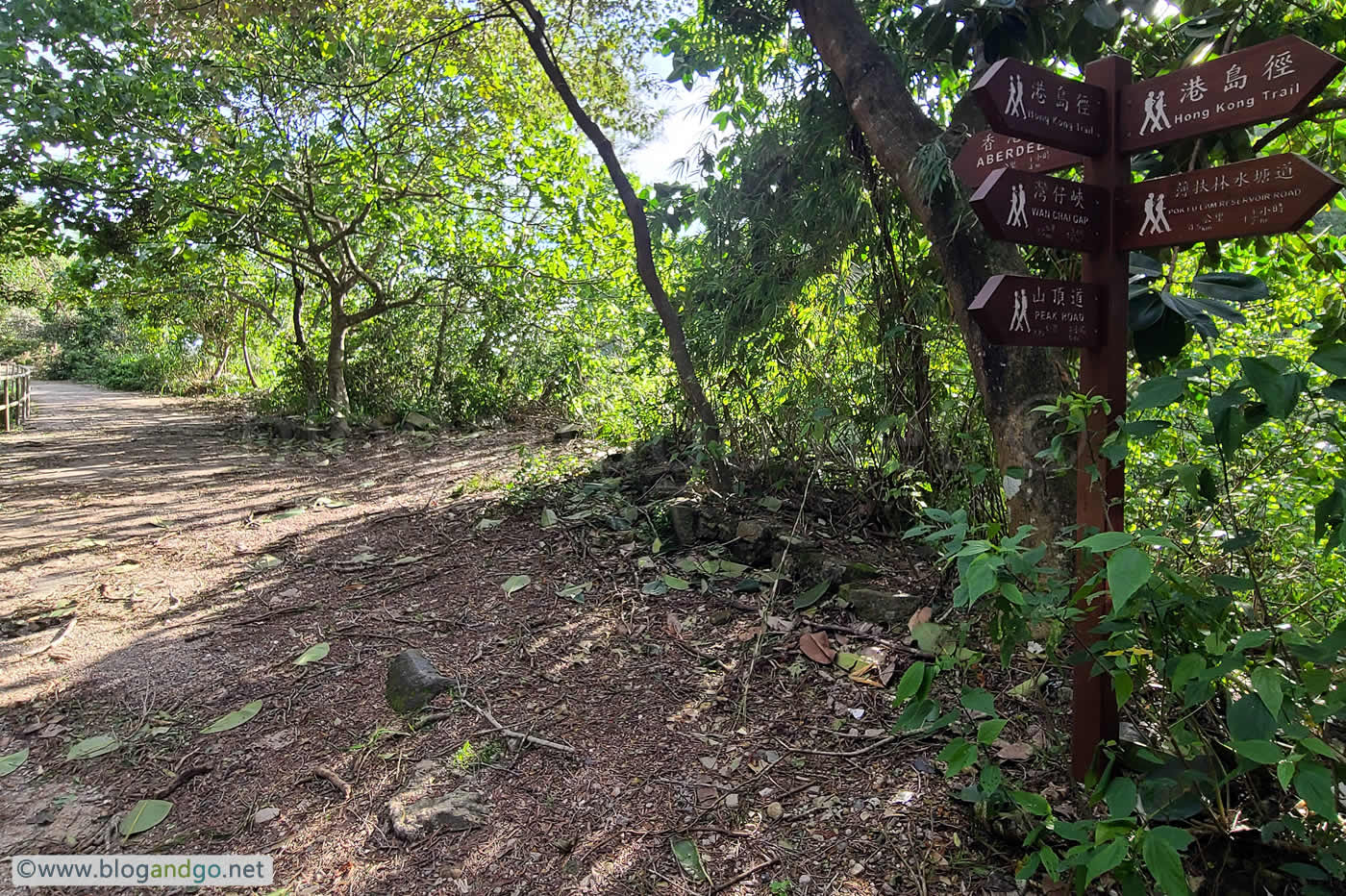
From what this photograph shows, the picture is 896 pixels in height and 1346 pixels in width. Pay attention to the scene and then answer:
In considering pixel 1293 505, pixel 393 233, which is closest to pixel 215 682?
pixel 1293 505

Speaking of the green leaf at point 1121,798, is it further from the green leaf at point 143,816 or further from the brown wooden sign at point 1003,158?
the green leaf at point 143,816

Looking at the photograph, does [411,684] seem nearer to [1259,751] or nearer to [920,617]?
[920,617]

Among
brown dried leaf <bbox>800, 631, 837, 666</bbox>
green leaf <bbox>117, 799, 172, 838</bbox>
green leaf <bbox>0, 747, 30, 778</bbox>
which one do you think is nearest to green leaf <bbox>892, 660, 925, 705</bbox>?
brown dried leaf <bbox>800, 631, 837, 666</bbox>

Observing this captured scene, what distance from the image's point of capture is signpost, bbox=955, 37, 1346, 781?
5.44 feet

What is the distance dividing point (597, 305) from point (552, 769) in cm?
620

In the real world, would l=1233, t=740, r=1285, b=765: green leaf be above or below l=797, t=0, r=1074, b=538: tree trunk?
below

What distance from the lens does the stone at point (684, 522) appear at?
397 cm

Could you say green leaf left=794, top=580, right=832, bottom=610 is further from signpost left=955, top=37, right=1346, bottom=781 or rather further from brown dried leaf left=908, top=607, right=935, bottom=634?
signpost left=955, top=37, right=1346, bottom=781

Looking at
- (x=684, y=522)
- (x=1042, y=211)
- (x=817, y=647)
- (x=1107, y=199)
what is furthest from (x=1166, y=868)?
(x=684, y=522)

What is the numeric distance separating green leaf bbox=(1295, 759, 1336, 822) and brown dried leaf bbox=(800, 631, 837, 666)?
166cm

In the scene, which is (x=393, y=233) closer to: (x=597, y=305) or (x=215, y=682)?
(x=597, y=305)

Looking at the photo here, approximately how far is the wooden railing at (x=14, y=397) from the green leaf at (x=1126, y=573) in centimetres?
1286

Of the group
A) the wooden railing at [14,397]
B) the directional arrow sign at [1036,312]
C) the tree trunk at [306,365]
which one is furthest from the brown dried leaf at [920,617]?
the wooden railing at [14,397]

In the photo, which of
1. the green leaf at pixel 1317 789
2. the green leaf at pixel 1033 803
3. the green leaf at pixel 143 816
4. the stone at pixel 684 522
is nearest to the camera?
the green leaf at pixel 1317 789
